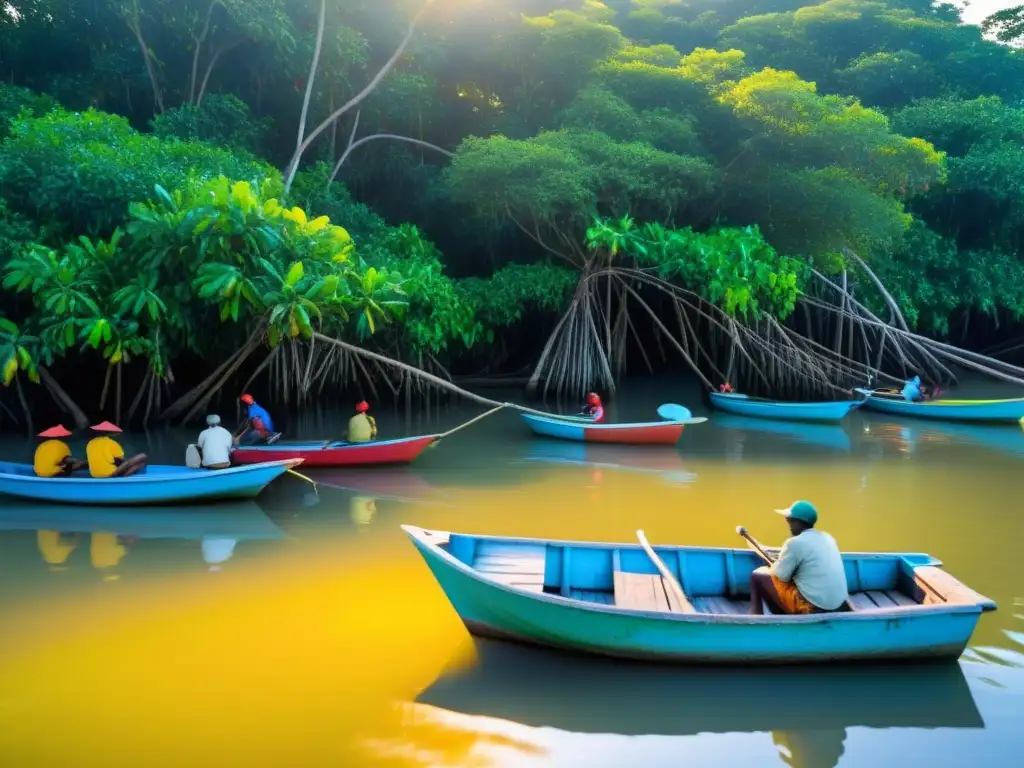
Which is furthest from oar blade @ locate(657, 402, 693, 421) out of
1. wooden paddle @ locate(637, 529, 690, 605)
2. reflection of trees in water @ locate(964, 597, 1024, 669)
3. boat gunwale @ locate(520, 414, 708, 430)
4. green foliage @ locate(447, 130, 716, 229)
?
reflection of trees in water @ locate(964, 597, 1024, 669)

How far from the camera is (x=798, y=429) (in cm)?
1445

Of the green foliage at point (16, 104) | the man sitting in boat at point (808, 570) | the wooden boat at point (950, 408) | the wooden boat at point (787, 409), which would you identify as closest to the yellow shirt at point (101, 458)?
the man sitting in boat at point (808, 570)

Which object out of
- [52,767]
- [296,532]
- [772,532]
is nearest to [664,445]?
[772,532]

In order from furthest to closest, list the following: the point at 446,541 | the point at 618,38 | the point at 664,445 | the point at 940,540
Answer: the point at 618,38
the point at 664,445
the point at 940,540
the point at 446,541

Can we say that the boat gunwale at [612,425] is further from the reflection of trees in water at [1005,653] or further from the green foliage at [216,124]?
the green foliage at [216,124]

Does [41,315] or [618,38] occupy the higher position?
[618,38]

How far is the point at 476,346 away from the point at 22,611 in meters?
14.1

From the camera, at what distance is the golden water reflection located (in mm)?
4164

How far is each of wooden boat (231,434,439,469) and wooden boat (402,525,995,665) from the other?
5110mm

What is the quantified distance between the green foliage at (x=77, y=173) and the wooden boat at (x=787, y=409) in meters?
9.34

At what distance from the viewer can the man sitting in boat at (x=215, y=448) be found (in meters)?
9.04

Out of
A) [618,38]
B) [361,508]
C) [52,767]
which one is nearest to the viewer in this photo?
[52,767]

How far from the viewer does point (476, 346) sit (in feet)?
63.9

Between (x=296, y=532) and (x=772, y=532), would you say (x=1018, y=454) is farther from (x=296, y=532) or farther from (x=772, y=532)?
(x=296, y=532)
